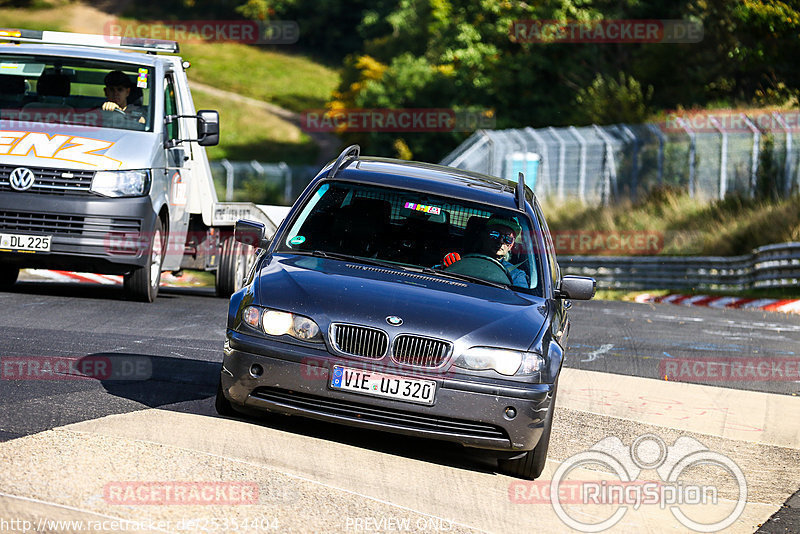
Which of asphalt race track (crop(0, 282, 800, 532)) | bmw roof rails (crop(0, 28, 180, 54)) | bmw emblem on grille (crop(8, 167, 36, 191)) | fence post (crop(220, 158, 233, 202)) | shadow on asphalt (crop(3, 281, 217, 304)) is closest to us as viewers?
asphalt race track (crop(0, 282, 800, 532))

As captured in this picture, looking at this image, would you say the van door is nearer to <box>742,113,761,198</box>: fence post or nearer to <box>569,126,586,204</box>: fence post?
<box>742,113,761,198</box>: fence post

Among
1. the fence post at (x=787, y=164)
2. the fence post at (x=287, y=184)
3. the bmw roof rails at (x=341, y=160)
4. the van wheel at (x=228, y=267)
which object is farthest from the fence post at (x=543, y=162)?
the bmw roof rails at (x=341, y=160)

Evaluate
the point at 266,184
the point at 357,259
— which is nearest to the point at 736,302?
the point at 357,259

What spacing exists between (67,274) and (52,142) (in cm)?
820

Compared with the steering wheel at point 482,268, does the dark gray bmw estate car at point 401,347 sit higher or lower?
lower

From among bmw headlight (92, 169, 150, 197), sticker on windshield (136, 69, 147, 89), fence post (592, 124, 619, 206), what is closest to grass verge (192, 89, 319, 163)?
fence post (592, 124, 619, 206)

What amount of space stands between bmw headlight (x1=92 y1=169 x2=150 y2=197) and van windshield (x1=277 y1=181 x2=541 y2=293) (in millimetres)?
4038

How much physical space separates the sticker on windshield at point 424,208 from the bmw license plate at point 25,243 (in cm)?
477

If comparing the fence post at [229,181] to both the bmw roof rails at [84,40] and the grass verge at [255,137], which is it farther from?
the bmw roof rails at [84,40]

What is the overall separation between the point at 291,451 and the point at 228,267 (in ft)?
25.7

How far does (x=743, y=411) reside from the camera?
9547 mm

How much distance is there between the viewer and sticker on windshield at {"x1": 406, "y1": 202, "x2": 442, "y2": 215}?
7828mm

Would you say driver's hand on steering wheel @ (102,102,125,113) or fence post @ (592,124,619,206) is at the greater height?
driver's hand on steering wheel @ (102,102,125,113)

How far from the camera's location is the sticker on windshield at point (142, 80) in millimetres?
12336
